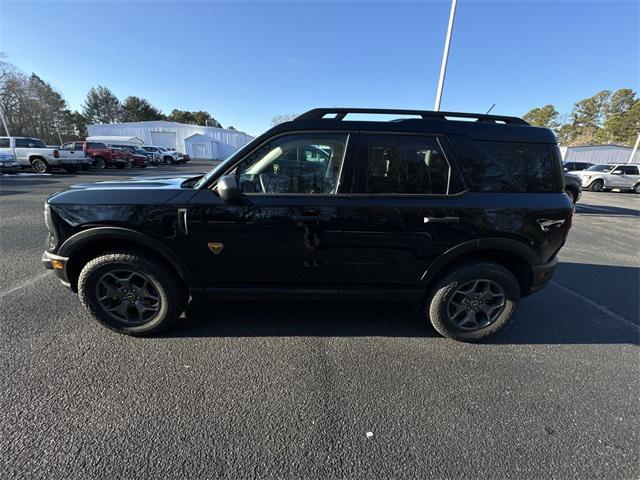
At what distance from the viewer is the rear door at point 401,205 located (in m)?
2.46

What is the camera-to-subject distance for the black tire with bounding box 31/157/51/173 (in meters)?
15.9

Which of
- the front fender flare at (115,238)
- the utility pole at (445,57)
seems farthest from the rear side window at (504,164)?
the utility pole at (445,57)

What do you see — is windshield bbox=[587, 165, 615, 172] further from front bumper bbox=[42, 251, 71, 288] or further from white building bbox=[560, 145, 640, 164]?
front bumper bbox=[42, 251, 71, 288]

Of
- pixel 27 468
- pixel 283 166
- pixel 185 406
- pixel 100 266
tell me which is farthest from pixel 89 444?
pixel 283 166

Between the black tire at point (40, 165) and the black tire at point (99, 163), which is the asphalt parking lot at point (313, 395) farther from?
the black tire at point (99, 163)

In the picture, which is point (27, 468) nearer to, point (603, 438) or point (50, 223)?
point (50, 223)

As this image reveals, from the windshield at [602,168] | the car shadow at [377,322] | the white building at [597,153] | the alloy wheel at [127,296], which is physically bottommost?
the car shadow at [377,322]

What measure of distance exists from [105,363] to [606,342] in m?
4.46

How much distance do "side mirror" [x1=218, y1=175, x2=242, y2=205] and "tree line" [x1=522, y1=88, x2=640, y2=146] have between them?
60318 mm

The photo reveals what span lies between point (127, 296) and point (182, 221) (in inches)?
35.3

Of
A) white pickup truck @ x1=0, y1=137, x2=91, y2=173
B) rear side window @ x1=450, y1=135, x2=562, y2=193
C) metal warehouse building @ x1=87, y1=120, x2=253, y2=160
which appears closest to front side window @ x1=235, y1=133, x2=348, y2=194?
rear side window @ x1=450, y1=135, x2=562, y2=193

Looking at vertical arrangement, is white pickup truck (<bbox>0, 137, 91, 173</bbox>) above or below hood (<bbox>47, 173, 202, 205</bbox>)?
above

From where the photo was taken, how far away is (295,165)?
2533 mm

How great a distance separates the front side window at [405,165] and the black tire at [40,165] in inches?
803
